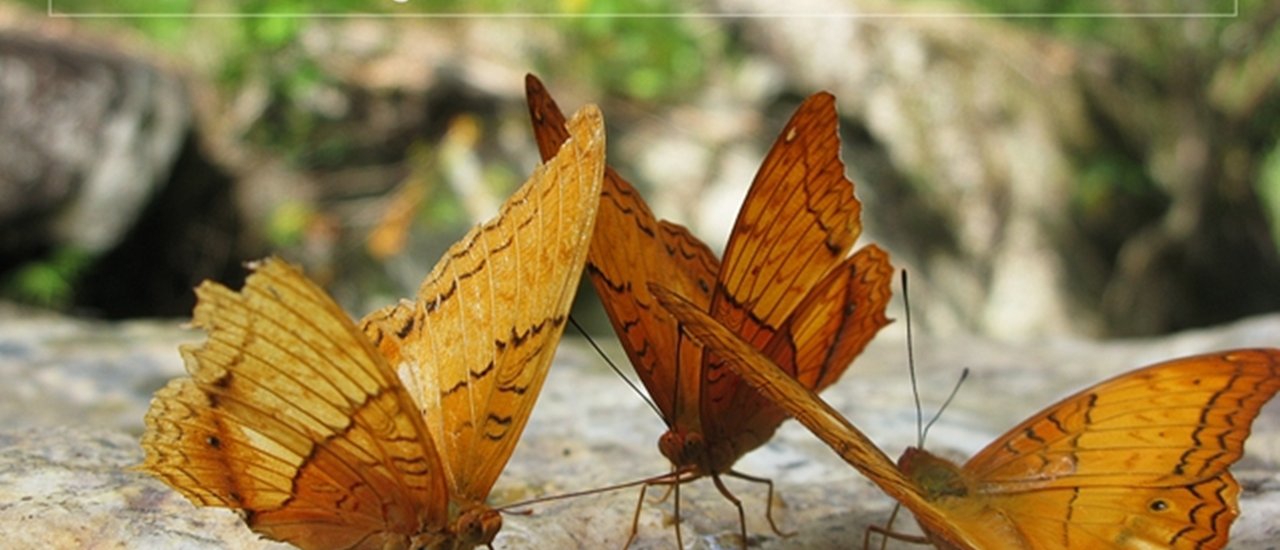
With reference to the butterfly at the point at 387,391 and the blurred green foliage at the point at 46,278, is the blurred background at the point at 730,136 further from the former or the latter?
the butterfly at the point at 387,391

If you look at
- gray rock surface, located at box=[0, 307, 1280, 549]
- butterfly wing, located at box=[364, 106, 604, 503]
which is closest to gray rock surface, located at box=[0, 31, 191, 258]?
gray rock surface, located at box=[0, 307, 1280, 549]

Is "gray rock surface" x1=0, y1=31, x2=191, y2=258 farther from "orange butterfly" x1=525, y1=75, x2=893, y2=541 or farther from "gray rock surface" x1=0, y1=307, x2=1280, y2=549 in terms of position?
"orange butterfly" x1=525, y1=75, x2=893, y2=541

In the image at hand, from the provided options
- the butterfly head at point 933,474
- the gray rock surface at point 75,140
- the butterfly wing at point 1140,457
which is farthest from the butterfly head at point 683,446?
the gray rock surface at point 75,140

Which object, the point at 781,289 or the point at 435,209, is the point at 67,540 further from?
the point at 435,209

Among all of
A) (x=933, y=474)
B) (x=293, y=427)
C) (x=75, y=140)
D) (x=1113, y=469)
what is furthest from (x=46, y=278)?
(x=1113, y=469)

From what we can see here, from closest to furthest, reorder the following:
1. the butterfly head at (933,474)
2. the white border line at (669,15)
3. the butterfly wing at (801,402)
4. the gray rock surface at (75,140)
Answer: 1. the butterfly wing at (801,402)
2. the butterfly head at (933,474)
3. the gray rock surface at (75,140)
4. the white border line at (669,15)

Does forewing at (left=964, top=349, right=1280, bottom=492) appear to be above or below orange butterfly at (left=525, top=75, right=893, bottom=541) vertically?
below
